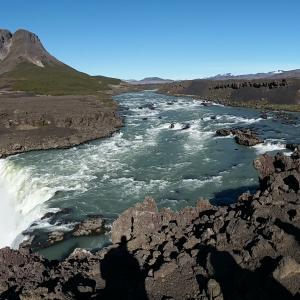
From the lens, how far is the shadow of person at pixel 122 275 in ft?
51.0

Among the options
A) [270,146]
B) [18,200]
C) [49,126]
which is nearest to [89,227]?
[18,200]

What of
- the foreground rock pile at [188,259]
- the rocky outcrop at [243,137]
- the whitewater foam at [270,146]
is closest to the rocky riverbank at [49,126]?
the rocky outcrop at [243,137]

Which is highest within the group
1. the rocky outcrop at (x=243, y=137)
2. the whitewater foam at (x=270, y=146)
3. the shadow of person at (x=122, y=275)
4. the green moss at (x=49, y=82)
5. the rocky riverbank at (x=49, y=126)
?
the green moss at (x=49, y=82)

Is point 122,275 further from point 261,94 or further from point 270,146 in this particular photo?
point 261,94

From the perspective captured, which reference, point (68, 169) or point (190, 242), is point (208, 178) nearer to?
point (68, 169)

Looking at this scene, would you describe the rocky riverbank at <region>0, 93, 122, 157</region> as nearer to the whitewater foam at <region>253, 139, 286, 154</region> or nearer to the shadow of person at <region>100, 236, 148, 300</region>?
the whitewater foam at <region>253, 139, 286, 154</region>

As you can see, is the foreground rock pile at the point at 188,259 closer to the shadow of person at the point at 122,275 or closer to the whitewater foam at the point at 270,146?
the shadow of person at the point at 122,275

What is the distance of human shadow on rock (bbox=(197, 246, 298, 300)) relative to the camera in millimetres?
13578

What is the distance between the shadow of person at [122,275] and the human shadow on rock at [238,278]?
2.17 m

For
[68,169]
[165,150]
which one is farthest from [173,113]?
[68,169]

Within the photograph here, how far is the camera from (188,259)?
16.1m

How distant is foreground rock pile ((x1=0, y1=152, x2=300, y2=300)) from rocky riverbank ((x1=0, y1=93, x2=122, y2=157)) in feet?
98.7

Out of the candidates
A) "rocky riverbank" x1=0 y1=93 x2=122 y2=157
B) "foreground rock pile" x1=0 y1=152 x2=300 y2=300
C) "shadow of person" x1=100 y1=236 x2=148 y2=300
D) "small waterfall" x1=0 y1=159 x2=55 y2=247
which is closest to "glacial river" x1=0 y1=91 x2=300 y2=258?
"small waterfall" x1=0 y1=159 x2=55 y2=247

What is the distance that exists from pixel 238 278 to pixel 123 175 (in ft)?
68.1
